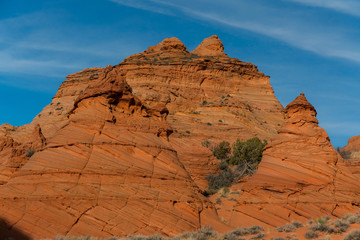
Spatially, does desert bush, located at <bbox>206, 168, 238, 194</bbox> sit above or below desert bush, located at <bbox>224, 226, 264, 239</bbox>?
above

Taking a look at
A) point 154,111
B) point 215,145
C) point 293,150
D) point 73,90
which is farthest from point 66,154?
point 73,90

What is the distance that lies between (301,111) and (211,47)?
60.2 metres

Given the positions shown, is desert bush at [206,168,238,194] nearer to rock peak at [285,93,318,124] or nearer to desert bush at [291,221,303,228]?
rock peak at [285,93,318,124]

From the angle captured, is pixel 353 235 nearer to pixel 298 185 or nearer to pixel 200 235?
pixel 200 235

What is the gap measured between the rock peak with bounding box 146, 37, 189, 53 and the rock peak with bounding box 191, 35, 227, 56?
3406 millimetres

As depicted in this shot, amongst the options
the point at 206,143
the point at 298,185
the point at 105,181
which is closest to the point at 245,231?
the point at 298,185

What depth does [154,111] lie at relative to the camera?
23094mm

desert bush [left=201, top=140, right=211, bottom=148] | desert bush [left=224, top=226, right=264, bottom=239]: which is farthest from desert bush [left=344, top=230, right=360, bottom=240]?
desert bush [left=201, top=140, right=211, bottom=148]

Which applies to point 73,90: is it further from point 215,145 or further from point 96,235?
point 96,235

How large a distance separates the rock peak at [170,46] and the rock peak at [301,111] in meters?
56.1

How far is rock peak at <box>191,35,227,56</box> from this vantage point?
83481mm

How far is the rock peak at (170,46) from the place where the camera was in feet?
269

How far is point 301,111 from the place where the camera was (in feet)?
85.3

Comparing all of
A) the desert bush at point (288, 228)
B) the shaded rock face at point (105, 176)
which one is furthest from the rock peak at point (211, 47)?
the desert bush at point (288, 228)
